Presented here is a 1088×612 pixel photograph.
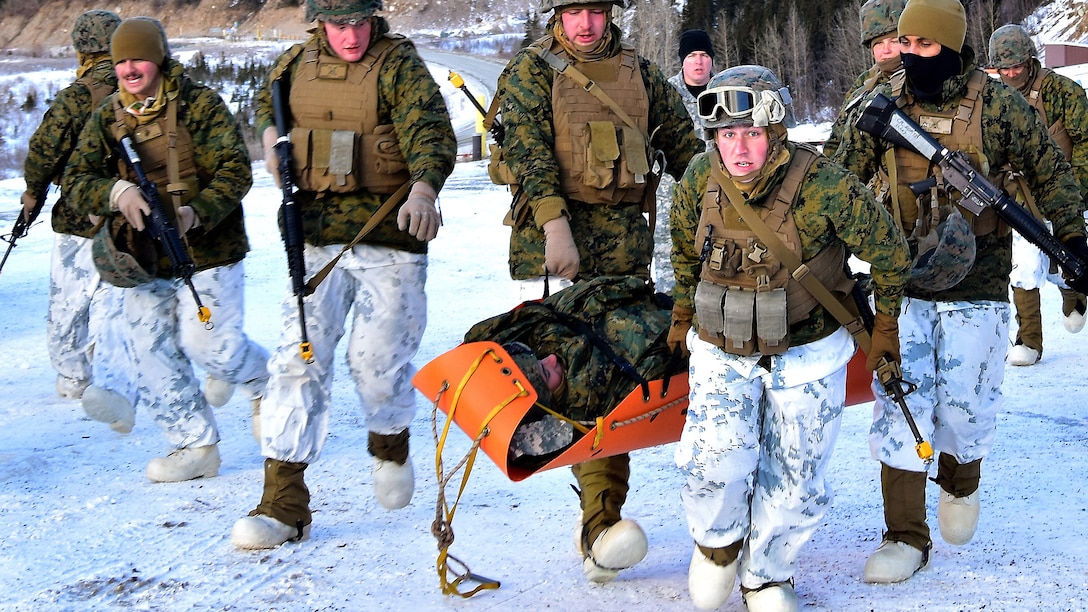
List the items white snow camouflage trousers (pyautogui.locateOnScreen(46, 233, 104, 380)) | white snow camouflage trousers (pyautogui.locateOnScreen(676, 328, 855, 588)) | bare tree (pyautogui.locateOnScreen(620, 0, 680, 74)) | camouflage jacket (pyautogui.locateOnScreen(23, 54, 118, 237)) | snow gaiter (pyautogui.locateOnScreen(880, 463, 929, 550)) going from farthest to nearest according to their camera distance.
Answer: bare tree (pyautogui.locateOnScreen(620, 0, 680, 74)) → white snow camouflage trousers (pyautogui.locateOnScreen(46, 233, 104, 380)) → camouflage jacket (pyautogui.locateOnScreen(23, 54, 118, 237)) → snow gaiter (pyautogui.locateOnScreen(880, 463, 929, 550)) → white snow camouflage trousers (pyautogui.locateOnScreen(676, 328, 855, 588))

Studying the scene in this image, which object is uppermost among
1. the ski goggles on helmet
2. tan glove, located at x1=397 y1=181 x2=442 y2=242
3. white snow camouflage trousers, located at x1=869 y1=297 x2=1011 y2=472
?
the ski goggles on helmet

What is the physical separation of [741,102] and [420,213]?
138 cm

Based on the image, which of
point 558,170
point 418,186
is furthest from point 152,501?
point 558,170

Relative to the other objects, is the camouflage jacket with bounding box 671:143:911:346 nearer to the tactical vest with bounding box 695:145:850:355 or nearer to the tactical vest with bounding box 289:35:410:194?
the tactical vest with bounding box 695:145:850:355

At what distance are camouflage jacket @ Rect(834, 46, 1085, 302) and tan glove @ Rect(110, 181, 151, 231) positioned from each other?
3065mm

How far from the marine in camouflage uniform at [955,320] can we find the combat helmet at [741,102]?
3.05 ft

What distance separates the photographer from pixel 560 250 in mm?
4141

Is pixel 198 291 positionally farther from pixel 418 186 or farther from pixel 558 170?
pixel 558 170

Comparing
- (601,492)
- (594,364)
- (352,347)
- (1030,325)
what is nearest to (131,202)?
(352,347)

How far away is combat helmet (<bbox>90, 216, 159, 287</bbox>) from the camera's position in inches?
202

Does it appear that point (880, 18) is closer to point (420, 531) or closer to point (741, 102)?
point (741, 102)

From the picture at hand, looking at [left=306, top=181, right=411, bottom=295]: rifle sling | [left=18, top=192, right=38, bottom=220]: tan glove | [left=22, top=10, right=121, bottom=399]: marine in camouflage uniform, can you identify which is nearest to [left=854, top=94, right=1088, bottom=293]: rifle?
[left=306, top=181, right=411, bottom=295]: rifle sling

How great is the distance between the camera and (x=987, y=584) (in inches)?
157

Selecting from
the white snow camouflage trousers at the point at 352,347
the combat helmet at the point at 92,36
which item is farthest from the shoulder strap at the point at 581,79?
the combat helmet at the point at 92,36
